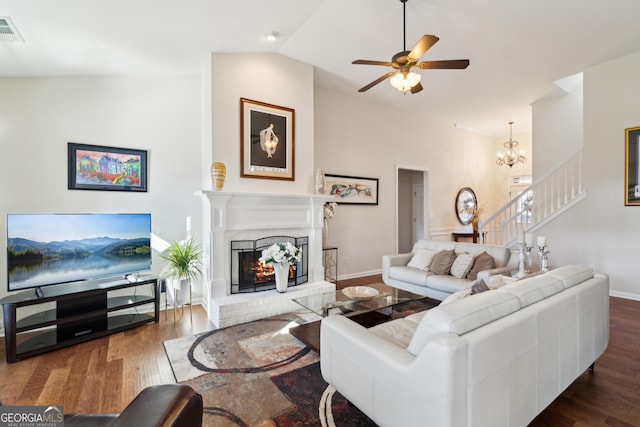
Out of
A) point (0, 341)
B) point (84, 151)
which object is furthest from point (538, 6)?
point (0, 341)

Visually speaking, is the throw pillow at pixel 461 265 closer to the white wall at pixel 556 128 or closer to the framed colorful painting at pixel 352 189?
the framed colorful painting at pixel 352 189

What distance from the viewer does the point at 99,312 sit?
290 centimetres

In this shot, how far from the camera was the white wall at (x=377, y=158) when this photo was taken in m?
5.17

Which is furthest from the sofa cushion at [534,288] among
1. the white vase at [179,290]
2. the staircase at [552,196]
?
the staircase at [552,196]

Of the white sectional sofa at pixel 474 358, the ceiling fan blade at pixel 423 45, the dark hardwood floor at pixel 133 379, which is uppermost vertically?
the ceiling fan blade at pixel 423 45

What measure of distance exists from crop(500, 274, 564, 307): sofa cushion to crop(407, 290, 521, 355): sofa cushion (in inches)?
4.1

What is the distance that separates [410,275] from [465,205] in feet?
14.0

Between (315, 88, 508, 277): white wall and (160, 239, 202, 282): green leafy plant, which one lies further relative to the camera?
(315, 88, 508, 277): white wall

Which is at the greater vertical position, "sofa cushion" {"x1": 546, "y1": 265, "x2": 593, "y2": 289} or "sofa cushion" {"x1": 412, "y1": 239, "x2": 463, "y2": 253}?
"sofa cushion" {"x1": 546, "y1": 265, "x2": 593, "y2": 289}

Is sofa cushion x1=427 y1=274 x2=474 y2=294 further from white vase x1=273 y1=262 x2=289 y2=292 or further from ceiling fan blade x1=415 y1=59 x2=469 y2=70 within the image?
ceiling fan blade x1=415 y1=59 x2=469 y2=70

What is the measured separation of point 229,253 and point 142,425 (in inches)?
110

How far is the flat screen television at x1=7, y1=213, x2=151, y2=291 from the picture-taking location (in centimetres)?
260

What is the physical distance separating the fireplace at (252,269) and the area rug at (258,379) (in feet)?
2.09

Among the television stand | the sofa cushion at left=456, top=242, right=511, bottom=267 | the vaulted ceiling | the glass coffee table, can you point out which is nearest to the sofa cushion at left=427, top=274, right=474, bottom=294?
the sofa cushion at left=456, top=242, right=511, bottom=267
